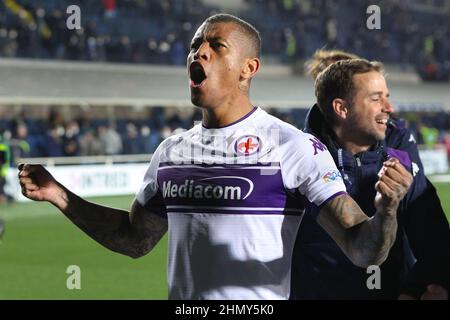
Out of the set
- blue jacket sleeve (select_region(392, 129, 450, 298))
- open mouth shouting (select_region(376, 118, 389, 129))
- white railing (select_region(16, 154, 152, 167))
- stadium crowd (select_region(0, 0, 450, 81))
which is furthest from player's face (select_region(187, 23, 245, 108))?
stadium crowd (select_region(0, 0, 450, 81))

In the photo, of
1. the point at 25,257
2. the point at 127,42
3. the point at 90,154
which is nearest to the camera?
the point at 25,257

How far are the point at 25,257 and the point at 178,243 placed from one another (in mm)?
9444

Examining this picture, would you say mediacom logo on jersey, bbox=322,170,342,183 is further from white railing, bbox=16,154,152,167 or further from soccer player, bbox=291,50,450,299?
white railing, bbox=16,154,152,167

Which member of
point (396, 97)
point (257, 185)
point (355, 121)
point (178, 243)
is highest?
point (396, 97)

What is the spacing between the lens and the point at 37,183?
335 cm

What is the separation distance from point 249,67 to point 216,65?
0.13 metres

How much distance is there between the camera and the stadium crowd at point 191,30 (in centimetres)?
2455

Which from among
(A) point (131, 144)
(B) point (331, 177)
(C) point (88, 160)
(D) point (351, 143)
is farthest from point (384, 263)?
(A) point (131, 144)

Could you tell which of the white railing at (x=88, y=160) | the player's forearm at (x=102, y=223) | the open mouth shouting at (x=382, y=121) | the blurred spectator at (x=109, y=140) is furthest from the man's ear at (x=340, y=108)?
the blurred spectator at (x=109, y=140)

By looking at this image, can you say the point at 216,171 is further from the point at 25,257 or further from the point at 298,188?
the point at 25,257

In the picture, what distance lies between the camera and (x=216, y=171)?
3.08 m

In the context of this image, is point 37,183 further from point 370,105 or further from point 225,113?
point 370,105

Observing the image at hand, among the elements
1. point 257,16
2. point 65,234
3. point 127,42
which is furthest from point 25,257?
point 257,16
